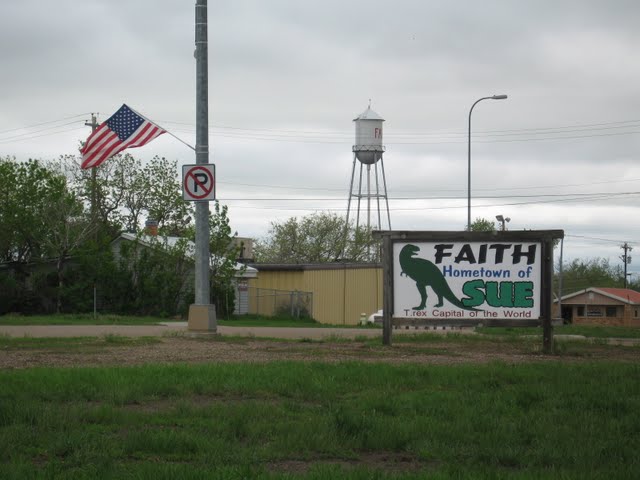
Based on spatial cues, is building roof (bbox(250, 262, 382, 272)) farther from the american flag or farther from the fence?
the american flag

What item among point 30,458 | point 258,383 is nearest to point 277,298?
point 258,383

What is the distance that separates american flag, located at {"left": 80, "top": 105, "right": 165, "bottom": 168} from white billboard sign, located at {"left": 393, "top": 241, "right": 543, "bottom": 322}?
8406 mm

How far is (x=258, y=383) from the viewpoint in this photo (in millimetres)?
10289

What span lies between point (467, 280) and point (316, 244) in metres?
63.2

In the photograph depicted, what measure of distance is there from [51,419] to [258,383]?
287 centimetres

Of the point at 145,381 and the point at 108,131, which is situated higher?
the point at 108,131

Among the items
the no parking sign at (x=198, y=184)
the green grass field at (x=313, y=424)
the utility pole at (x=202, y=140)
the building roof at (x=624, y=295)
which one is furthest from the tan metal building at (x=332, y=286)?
the building roof at (x=624, y=295)

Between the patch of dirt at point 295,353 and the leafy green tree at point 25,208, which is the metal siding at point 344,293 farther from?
the patch of dirt at point 295,353

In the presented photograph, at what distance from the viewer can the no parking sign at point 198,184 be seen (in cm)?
1886

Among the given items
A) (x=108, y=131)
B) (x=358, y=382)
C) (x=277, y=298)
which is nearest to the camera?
(x=358, y=382)

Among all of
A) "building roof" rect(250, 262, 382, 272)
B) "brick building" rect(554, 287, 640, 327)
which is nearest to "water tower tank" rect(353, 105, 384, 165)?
"building roof" rect(250, 262, 382, 272)

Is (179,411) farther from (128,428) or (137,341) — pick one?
(137,341)

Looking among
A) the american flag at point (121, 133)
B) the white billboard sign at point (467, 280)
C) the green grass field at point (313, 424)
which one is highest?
the american flag at point (121, 133)

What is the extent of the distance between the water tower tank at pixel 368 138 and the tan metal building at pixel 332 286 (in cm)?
1164
